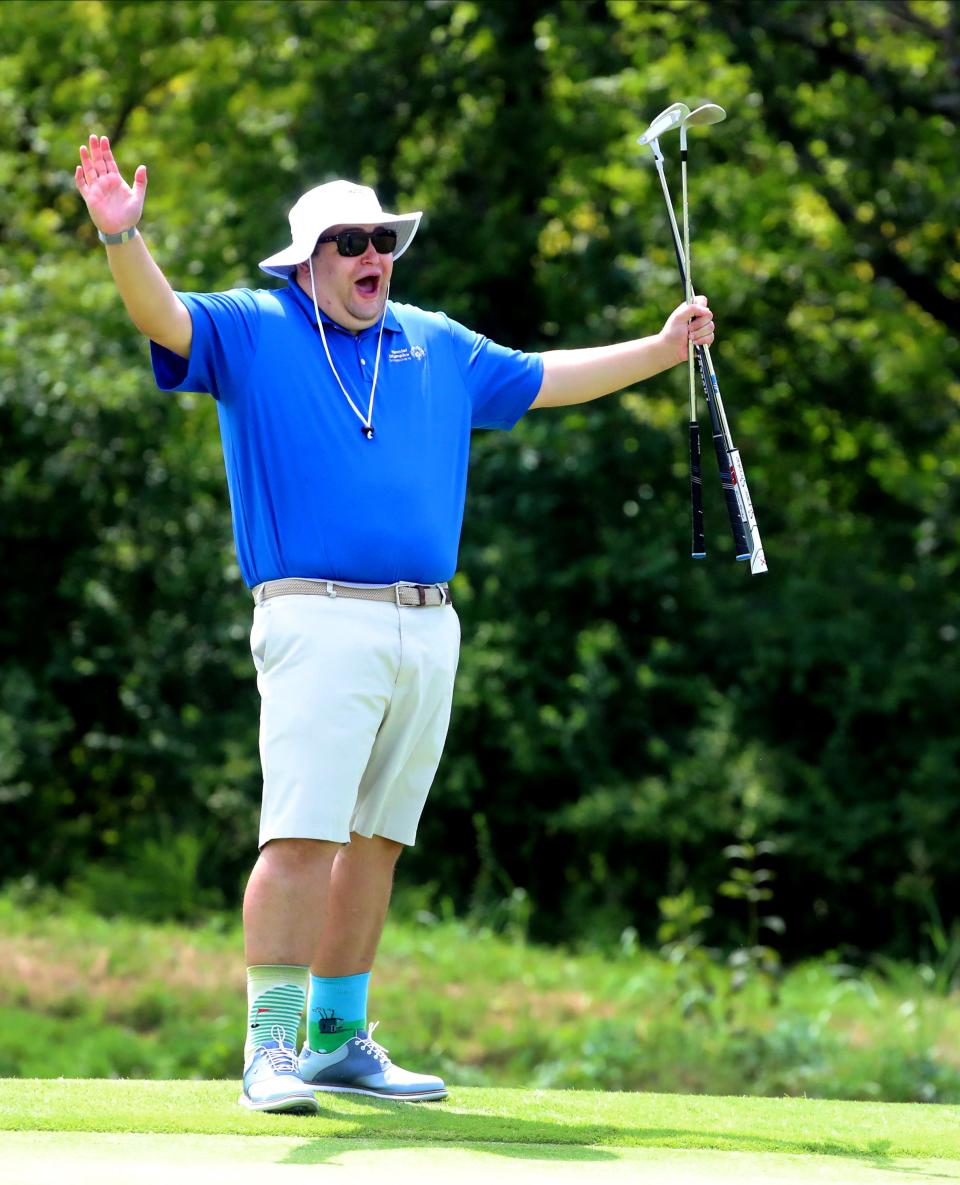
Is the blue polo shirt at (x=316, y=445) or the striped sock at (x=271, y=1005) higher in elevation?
the blue polo shirt at (x=316, y=445)

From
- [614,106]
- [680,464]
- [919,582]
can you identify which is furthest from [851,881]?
[614,106]

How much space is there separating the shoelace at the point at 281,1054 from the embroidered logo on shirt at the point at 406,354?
1.50 meters

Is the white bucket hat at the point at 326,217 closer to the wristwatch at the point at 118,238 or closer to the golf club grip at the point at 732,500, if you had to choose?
the wristwatch at the point at 118,238

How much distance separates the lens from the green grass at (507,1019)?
804cm

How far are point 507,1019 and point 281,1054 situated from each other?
5067 mm

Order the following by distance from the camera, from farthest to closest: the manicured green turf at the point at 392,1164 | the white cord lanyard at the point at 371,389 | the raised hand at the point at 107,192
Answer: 1. the white cord lanyard at the point at 371,389
2. the raised hand at the point at 107,192
3. the manicured green turf at the point at 392,1164

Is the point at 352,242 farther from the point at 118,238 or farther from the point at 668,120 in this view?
the point at 668,120

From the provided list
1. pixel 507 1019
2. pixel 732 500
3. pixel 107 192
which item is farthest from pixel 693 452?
pixel 507 1019

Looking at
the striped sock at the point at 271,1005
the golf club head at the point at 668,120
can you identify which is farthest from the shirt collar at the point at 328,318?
the striped sock at the point at 271,1005

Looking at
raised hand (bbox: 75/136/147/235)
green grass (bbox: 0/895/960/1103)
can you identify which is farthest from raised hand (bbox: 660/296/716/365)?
green grass (bbox: 0/895/960/1103)

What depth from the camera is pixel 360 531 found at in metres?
3.96

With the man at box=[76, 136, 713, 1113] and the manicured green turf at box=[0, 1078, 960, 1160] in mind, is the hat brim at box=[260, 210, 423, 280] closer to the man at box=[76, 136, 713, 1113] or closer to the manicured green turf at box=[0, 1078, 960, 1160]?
the man at box=[76, 136, 713, 1113]

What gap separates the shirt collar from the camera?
4168 millimetres

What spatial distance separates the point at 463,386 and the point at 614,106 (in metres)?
7.27
